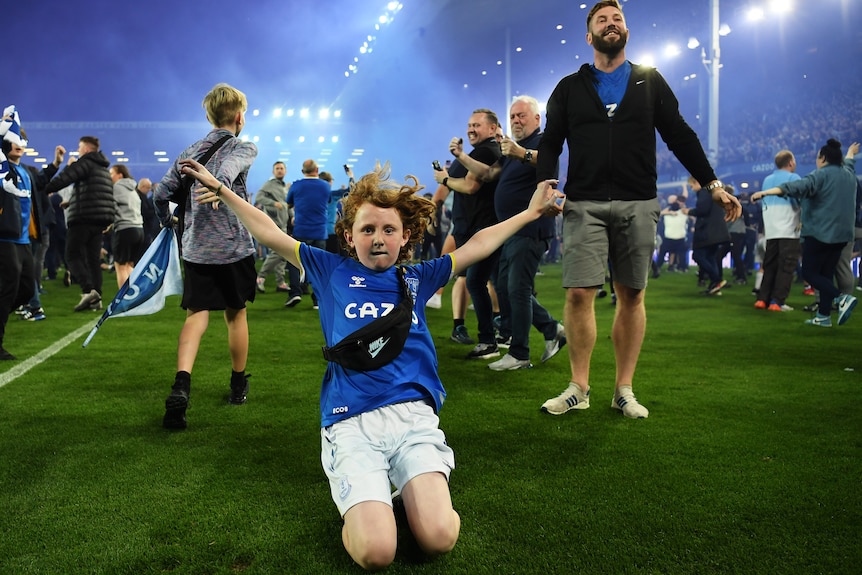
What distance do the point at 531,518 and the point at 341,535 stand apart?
2.26 feet

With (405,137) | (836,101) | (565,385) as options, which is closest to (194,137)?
(405,137)

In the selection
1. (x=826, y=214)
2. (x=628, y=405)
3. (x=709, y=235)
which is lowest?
(x=628, y=405)

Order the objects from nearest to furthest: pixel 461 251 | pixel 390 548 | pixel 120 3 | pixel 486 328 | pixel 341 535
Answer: pixel 390 548
pixel 341 535
pixel 461 251
pixel 486 328
pixel 120 3

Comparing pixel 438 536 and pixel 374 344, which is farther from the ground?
pixel 374 344

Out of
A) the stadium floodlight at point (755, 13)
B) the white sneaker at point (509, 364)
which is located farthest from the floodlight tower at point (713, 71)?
the white sneaker at point (509, 364)

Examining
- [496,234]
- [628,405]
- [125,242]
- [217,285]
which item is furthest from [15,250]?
[628,405]

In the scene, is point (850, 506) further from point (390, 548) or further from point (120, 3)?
point (120, 3)

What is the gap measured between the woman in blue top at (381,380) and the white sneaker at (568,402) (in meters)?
1.40

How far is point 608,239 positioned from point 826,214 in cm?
485

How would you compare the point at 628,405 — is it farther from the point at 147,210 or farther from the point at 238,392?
the point at 147,210

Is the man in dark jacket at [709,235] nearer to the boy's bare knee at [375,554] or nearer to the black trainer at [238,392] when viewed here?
the black trainer at [238,392]

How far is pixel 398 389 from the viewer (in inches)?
93.9

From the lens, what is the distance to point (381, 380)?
2.38m

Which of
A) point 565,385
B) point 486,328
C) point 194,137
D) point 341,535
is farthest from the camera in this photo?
point 194,137
